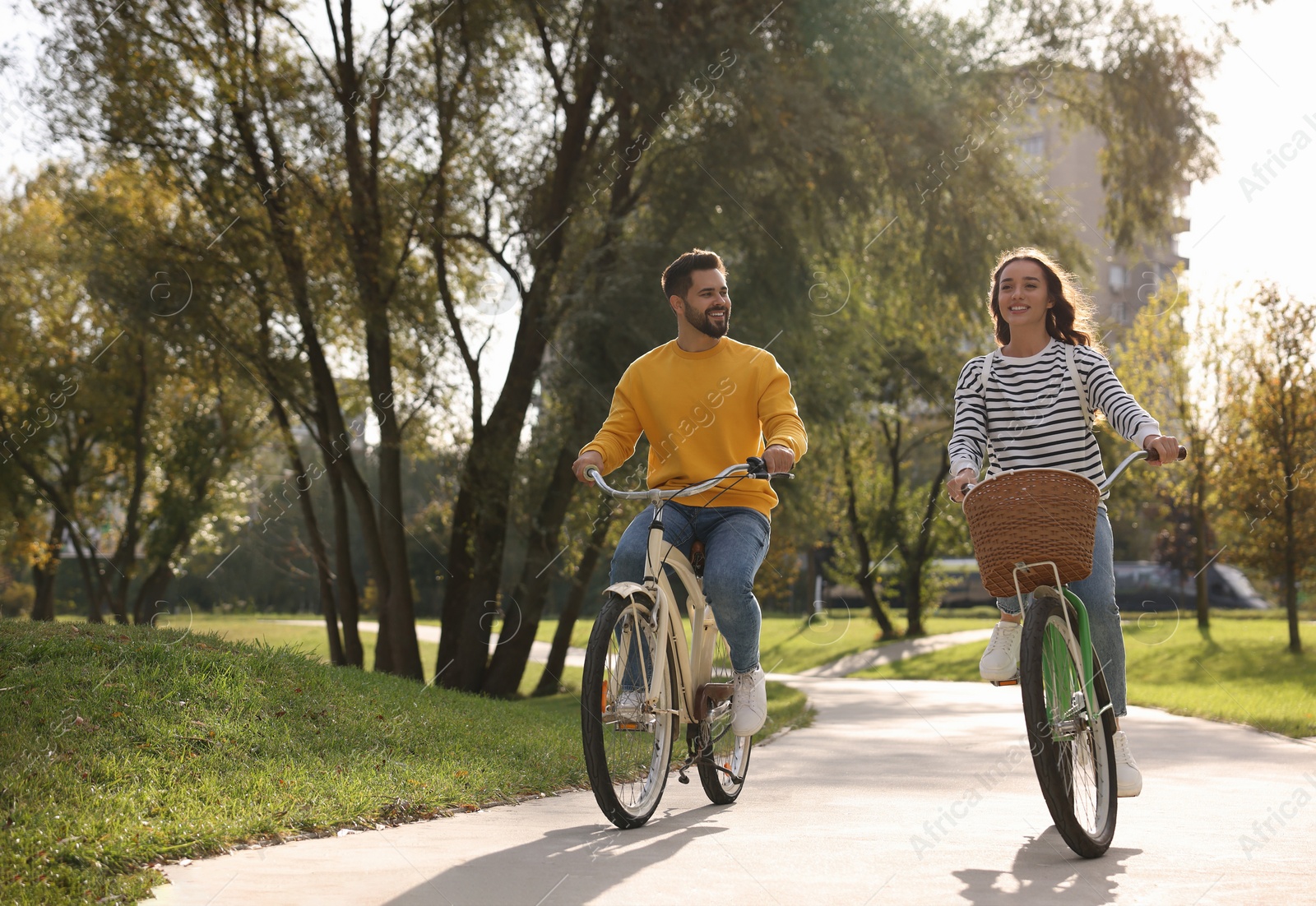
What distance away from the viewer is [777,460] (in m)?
4.92

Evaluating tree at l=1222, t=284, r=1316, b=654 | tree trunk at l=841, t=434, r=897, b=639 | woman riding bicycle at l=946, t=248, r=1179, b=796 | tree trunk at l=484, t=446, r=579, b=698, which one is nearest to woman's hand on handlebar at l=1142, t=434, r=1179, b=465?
woman riding bicycle at l=946, t=248, r=1179, b=796

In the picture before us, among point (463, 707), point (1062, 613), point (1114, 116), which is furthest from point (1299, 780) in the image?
point (1114, 116)

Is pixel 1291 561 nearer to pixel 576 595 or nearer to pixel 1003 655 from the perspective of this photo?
pixel 576 595

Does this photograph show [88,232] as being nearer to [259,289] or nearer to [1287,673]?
[259,289]

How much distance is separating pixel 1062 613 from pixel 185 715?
12.8 ft

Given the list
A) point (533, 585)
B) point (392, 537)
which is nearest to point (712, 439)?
point (533, 585)

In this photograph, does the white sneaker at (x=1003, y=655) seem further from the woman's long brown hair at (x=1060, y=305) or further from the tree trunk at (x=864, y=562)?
the tree trunk at (x=864, y=562)

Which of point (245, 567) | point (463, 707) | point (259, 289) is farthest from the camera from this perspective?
point (245, 567)

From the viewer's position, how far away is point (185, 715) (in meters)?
5.95

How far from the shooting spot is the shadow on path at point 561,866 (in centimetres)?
365

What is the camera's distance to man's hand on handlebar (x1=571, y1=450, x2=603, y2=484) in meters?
5.12

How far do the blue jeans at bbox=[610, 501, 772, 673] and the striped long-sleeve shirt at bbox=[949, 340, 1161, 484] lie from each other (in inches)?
36.5

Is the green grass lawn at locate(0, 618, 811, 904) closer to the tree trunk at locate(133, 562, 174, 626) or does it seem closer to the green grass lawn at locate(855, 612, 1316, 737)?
the green grass lawn at locate(855, 612, 1316, 737)

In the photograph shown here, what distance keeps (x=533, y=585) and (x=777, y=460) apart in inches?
443
